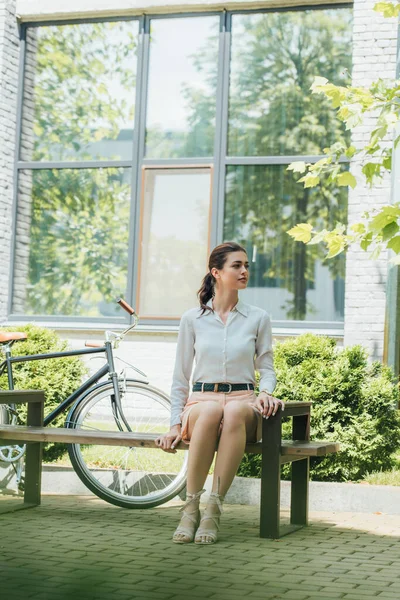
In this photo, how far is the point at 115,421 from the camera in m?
6.02

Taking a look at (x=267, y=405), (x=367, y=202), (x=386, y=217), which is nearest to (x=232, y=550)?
(x=267, y=405)

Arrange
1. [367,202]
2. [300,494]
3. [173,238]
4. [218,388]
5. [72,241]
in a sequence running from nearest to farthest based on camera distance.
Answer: [218,388] → [300,494] → [367,202] → [173,238] → [72,241]

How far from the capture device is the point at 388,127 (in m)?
5.43

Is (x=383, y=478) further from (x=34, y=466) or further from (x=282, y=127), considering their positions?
(x=282, y=127)

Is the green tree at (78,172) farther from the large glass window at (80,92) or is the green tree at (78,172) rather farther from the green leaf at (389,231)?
the green leaf at (389,231)

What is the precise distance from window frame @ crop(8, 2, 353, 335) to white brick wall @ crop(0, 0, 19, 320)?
0.07 meters

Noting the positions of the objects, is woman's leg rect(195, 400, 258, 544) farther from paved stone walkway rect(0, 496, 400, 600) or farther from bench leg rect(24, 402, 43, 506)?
bench leg rect(24, 402, 43, 506)

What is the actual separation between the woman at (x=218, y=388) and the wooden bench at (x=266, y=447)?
0.49ft

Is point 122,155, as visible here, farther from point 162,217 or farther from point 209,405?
point 209,405

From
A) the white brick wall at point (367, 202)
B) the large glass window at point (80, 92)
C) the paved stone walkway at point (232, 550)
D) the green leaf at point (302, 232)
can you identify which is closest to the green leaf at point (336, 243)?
the green leaf at point (302, 232)

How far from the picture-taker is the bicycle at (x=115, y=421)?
230 inches

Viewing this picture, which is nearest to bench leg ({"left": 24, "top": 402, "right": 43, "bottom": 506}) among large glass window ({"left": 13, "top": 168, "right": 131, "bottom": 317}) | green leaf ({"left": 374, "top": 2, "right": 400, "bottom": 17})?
green leaf ({"left": 374, "top": 2, "right": 400, "bottom": 17})

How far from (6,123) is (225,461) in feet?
23.6

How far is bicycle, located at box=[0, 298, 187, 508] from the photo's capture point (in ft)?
19.1
